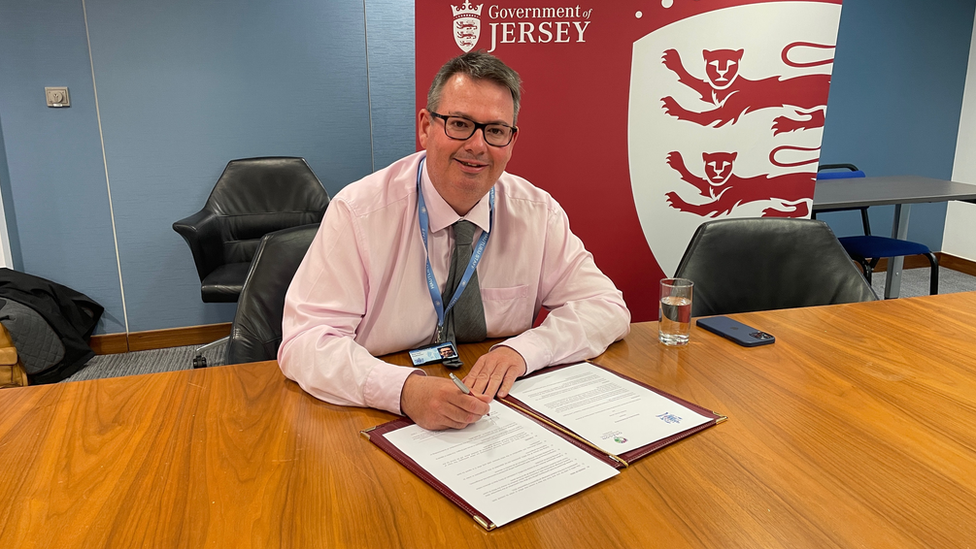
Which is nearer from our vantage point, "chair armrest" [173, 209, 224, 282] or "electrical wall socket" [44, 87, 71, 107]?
"chair armrest" [173, 209, 224, 282]

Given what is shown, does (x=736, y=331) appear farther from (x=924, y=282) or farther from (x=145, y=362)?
(x=924, y=282)

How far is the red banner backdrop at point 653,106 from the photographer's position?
2514mm

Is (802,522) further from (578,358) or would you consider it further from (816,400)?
(578,358)

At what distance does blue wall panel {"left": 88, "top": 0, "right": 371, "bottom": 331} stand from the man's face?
8.20 ft

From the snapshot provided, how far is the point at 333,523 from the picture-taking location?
85 cm

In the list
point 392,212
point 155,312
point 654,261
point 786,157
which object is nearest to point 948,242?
point 786,157

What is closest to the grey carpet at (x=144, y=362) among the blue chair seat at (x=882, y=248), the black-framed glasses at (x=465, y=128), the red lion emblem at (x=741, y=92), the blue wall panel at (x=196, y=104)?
the blue wall panel at (x=196, y=104)

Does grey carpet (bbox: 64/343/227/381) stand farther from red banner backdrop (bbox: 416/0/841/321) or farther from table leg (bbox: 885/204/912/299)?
table leg (bbox: 885/204/912/299)

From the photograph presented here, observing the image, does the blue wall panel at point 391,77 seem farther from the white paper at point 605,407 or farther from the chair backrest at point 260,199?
the white paper at point 605,407

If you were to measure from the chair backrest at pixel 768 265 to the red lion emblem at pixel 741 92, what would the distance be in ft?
2.71

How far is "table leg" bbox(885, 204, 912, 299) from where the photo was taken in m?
3.71

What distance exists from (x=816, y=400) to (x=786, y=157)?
1976 mm

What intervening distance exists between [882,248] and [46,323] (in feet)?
15.3

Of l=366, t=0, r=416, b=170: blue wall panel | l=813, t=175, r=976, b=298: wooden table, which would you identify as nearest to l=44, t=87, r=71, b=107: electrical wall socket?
l=366, t=0, r=416, b=170: blue wall panel
